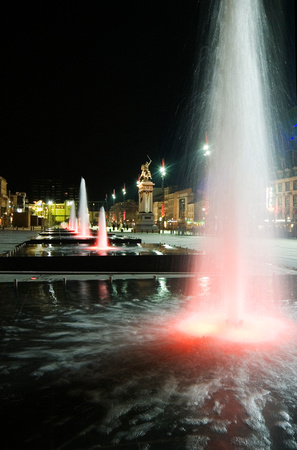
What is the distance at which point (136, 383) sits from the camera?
4.50 meters

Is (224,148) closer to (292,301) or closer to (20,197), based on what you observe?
(292,301)

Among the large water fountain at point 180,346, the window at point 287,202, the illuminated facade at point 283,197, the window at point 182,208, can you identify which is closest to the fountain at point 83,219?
the large water fountain at point 180,346

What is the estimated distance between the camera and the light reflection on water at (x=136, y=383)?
11.3 feet

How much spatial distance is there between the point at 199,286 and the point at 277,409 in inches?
291

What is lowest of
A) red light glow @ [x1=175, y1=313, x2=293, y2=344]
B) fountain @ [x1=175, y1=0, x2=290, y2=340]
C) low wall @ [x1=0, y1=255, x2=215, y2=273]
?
red light glow @ [x1=175, y1=313, x2=293, y2=344]

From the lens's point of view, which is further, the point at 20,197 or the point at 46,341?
the point at 20,197

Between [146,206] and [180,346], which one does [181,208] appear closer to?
[146,206]

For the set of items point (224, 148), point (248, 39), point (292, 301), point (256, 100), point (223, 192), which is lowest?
point (292, 301)

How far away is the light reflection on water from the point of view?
3451 mm

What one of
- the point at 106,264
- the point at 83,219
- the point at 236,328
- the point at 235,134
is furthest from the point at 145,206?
the point at 236,328

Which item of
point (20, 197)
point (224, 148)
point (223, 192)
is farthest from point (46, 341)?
point (20, 197)

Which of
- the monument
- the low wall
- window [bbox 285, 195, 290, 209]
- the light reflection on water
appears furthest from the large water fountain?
window [bbox 285, 195, 290, 209]

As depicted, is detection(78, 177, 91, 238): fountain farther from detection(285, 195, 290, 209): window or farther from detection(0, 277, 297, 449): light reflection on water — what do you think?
detection(285, 195, 290, 209): window

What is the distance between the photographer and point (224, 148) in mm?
8906
